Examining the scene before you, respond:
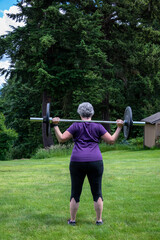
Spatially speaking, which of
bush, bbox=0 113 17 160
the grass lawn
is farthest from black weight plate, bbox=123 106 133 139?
bush, bbox=0 113 17 160

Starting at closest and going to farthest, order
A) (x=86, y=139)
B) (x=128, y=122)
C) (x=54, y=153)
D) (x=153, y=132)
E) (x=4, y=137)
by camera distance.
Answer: (x=86, y=139)
(x=128, y=122)
(x=54, y=153)
(x=153, y=132)
(x=4, y=137)

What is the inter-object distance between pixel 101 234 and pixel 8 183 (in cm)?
475

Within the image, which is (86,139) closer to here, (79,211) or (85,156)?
(85,156)

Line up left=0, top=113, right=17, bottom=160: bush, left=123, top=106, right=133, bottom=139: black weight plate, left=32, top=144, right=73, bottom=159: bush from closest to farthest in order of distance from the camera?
left=123, top=106, right=133, bottom=139: black weight plate
left=32, top=144, right=73, bottom=159: bush
left=0, top=113, right=17, bottom=160: bush

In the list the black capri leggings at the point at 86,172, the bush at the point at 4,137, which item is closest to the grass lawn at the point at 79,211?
the black capri leggings at the point at 86,172

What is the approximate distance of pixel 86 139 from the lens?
450cm

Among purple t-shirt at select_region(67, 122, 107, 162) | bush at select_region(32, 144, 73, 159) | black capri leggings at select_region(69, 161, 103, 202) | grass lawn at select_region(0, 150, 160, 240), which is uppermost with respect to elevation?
purple t-shirt at select_region(67, 122, 107, 162)

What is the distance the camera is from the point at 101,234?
4309mm

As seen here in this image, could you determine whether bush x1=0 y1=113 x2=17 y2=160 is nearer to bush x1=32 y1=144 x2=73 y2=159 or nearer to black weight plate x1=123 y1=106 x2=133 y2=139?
bush x1=32 y1=144 x2=73 y2=159

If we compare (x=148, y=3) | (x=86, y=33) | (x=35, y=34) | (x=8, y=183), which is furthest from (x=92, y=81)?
(x=8, y=183)

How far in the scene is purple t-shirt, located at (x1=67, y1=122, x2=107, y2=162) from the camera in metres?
4.43

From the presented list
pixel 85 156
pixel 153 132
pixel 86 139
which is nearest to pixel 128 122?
pixel 86 139

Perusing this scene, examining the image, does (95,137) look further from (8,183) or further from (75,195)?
(8,183)

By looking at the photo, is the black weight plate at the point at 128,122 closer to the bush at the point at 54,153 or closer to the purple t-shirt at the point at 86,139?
the purple t-shirt at the point at 86,139
